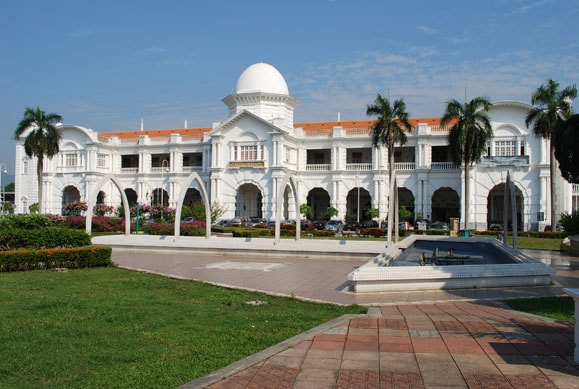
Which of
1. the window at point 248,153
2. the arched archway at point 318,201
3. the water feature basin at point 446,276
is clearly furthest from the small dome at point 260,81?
the water feature basin at point 446,276

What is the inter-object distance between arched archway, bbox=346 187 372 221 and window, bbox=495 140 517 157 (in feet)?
38.0

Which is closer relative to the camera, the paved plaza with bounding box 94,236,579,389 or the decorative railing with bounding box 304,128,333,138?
the paved plaza with bounding box 94,236,579,389

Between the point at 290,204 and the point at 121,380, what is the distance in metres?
42.4

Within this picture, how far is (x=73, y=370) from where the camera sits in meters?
5.93

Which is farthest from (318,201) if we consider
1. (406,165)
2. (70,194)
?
(70,194)

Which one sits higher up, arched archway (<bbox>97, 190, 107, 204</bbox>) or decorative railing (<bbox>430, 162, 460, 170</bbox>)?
decorative railing (<bbox>430, 162, 460, 170</bbox>)

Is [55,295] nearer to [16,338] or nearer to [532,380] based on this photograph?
[16,338]

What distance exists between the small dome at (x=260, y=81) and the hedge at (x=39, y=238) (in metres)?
34.1

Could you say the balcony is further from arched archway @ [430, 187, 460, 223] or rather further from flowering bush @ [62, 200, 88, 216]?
flowering bush @ [62, 200, 88, 216]

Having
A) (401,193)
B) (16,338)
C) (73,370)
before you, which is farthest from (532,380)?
(401,193)

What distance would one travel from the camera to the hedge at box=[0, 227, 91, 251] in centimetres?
1686

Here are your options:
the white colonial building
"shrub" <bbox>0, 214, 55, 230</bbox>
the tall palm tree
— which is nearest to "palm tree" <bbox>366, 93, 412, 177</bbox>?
the tall palm tree

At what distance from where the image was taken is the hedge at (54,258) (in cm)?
1502

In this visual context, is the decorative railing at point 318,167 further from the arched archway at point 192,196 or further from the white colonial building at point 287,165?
the arched archway at point 192,196
